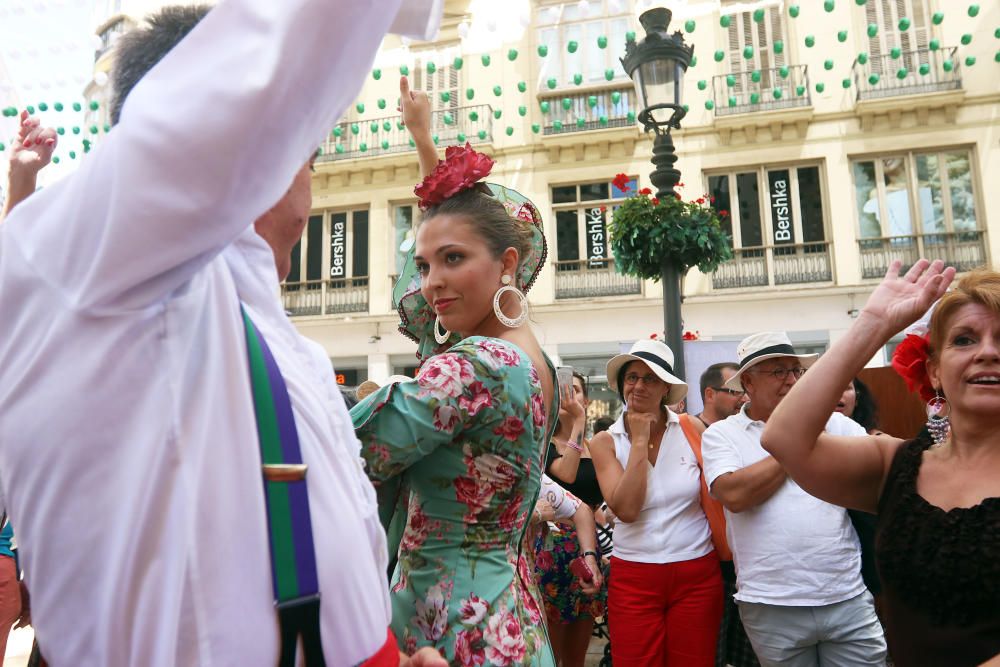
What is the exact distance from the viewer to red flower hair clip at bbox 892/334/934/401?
2.44m

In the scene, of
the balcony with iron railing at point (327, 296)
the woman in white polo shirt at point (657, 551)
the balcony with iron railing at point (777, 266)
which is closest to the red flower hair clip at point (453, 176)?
the woman in white polo shirt at point (657, 551)

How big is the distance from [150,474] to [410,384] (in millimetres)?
733

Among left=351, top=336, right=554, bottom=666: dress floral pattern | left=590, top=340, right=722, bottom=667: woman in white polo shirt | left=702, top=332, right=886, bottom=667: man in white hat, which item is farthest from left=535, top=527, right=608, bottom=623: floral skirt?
left=351, top=336, right=554, bottom=666: dress floral pattern

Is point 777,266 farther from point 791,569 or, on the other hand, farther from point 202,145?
point 202,145

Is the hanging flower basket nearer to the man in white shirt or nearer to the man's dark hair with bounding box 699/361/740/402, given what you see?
the man's dark hair with bounding box 699/361/740/402

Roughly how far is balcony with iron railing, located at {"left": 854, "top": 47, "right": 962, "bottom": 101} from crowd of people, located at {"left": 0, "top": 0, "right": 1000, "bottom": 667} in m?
15.3

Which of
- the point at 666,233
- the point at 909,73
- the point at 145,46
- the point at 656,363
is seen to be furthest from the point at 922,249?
the point at 145,46

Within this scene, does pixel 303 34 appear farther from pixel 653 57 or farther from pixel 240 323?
pixel 653 57

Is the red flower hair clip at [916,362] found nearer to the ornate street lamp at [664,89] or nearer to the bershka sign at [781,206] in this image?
the ornate street lamp at [664,89]

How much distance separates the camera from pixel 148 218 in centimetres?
71

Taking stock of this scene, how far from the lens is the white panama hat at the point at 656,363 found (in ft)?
13.4

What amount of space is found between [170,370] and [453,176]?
51.5 inches

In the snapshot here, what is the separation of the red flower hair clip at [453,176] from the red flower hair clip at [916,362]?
4.91 feet

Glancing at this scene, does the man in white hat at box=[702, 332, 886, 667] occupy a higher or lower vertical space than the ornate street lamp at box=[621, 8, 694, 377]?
lower
